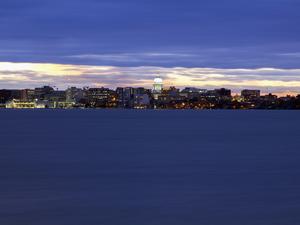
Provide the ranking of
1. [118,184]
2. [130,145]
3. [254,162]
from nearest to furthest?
1. [118,184]
2. [254,162]
3. [130,145]

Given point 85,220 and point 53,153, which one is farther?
point 53,153

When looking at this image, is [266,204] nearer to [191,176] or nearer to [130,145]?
[191,176]

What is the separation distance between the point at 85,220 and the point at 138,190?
5.45 m

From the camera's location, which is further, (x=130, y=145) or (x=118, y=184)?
(x=130, y=145)

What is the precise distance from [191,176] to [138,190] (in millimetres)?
4675

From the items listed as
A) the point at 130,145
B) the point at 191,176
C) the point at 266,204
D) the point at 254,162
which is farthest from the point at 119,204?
the point at 130,145

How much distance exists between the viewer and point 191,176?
28031 millimetres

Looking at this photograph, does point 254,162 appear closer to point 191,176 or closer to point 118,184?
point 191,176

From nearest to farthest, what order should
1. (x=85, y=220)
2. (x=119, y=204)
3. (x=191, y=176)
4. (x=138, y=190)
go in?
(x=85, y=220), (x=119, y=204), (x=138, y=190), (x=191, y=176)

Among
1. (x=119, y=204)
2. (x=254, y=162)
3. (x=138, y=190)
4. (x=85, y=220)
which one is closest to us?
(x=85, y=220)

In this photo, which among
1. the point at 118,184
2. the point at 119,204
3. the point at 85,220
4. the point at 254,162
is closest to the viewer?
the point at 85,220

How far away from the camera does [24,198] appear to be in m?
21.7

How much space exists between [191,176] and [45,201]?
8475mm

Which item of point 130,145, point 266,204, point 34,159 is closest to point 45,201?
point 266,204
